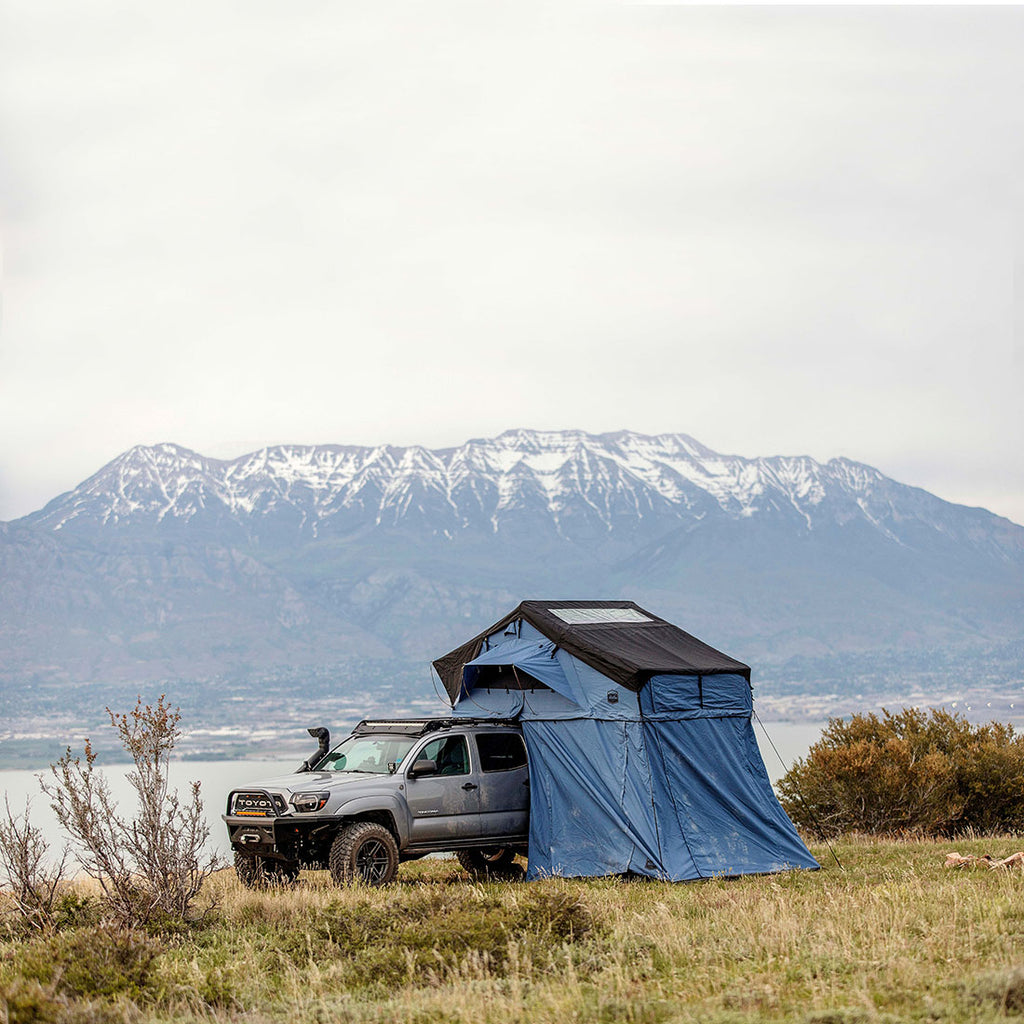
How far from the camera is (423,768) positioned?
16.1m

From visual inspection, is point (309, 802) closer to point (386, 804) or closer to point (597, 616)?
point (386, 804)

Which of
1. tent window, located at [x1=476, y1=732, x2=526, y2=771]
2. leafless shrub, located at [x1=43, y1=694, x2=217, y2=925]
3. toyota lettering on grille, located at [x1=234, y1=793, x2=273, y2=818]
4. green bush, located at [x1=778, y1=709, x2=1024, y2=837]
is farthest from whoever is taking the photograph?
green bush, located at [x1=778, y1=709, x2=1024, y2=837]

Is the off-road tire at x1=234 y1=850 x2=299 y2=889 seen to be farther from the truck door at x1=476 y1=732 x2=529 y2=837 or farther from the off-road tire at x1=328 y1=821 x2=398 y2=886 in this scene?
the truck door at x1=476 y1=732 x2=529 y2=837

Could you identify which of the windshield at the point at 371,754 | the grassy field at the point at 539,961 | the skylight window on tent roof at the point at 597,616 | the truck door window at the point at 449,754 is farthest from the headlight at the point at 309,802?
the skylight window on tent roof at the point at 597,616

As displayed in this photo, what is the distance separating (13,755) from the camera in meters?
196

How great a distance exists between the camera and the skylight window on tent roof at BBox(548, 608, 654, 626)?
18.1 metres

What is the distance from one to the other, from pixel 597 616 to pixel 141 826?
831 cm

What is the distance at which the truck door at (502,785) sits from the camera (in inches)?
656

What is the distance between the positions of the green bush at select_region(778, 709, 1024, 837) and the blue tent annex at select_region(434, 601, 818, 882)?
5.40 m

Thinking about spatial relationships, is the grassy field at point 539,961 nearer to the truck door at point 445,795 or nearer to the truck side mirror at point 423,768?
the truck door at point 445,795

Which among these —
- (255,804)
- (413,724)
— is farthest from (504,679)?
(255,804)

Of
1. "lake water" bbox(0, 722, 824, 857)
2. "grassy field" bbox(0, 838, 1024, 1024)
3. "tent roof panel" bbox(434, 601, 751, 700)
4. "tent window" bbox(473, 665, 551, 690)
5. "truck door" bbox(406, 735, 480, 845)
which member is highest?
"tent roof panel" bbox(434, 601, 751, 700)

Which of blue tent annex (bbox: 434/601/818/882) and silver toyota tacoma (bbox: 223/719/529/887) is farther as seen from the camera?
blue tent annex (bbox: 434/601/818/882)

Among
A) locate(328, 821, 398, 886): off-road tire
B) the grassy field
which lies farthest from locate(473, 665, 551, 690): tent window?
the grassy field
